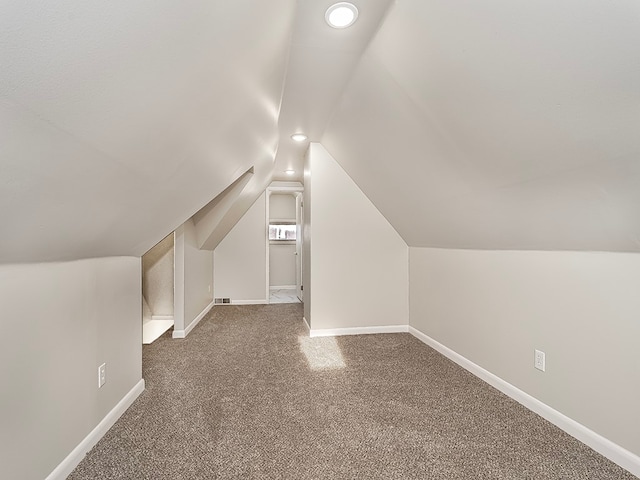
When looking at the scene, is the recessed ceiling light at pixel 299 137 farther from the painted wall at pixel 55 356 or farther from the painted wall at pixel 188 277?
the painted wall at pixel 55 356

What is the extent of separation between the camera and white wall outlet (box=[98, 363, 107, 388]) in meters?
1.76

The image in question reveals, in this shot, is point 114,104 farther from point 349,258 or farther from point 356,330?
point 356,330

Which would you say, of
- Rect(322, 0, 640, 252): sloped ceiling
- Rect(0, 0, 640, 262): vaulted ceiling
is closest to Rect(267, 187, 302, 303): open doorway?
Rect(0, 0, 640, 262): vaulted ceiling

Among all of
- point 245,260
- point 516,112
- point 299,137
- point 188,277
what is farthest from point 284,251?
point 516,112

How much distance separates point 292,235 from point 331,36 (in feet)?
18.7

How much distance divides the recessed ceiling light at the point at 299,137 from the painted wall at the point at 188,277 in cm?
147

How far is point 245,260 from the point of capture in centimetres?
552

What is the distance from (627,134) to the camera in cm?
115

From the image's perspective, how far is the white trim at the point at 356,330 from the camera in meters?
3.59

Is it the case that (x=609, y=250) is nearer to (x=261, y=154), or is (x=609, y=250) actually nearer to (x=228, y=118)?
(x=228, y=118)

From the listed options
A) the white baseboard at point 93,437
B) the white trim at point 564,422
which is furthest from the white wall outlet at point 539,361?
the white baseboard at point 93,437

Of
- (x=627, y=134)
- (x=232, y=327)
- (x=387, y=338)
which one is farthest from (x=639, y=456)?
(x=232, y=327)

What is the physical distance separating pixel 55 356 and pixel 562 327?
249cm

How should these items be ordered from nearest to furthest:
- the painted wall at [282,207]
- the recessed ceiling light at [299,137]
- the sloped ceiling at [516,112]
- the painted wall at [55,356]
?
the sloped ceiling at [516,112] → the painted wall at [55,356] → the recessed ceiling light at [299,137] → the painted wall at [282,207]
